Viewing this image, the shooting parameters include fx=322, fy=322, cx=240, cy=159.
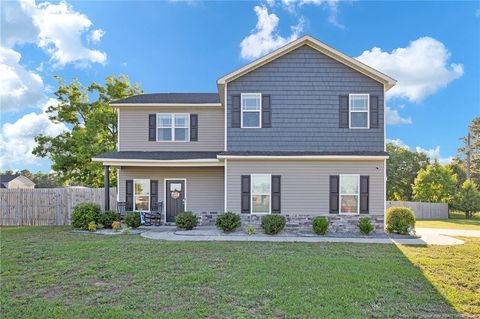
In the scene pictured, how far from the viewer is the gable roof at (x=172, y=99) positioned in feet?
50.2

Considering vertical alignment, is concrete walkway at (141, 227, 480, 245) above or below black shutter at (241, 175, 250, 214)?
below

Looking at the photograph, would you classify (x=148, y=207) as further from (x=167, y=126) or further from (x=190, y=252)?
(x=190, y=252)

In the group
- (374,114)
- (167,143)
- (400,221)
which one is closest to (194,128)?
(167,143)

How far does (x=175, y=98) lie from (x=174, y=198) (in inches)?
199

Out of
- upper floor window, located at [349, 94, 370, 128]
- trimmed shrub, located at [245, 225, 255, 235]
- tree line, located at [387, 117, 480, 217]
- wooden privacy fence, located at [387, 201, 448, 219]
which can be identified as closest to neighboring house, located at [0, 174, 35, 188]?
trimmed shrub, located at [245, 225, 255, 235]

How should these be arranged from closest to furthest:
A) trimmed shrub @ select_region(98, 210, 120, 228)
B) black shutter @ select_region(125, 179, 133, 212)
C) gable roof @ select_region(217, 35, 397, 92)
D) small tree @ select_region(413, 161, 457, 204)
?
gable roof @ select_region(217, 35, 397, 92)
trimmed shrub @ select_region(98, 210, 120, 228)
black shutter @ select_region(125, 179, 133, 212)
small tree @ select_region(413, 161, 457, 204)

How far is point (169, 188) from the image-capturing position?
15234 millimetres

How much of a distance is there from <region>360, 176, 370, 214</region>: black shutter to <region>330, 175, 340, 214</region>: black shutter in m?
0.93

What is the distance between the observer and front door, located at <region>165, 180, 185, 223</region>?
15.2 m

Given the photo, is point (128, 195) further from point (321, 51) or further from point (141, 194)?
point (321, 51)

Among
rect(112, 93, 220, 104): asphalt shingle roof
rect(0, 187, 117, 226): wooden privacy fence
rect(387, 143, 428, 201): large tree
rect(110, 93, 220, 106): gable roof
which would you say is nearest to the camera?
rect(110, 93, 220, 106): gable roof

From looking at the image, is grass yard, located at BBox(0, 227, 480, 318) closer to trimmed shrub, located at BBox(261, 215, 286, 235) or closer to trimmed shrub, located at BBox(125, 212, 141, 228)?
trimmed shrub, located at BBox(261, 215, 286, 235)

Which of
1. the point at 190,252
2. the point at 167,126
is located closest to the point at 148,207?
the point at 167,126

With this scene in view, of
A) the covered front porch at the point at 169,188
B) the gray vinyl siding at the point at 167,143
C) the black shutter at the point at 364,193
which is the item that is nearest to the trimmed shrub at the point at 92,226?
the covered front porch at the point at 169,188
